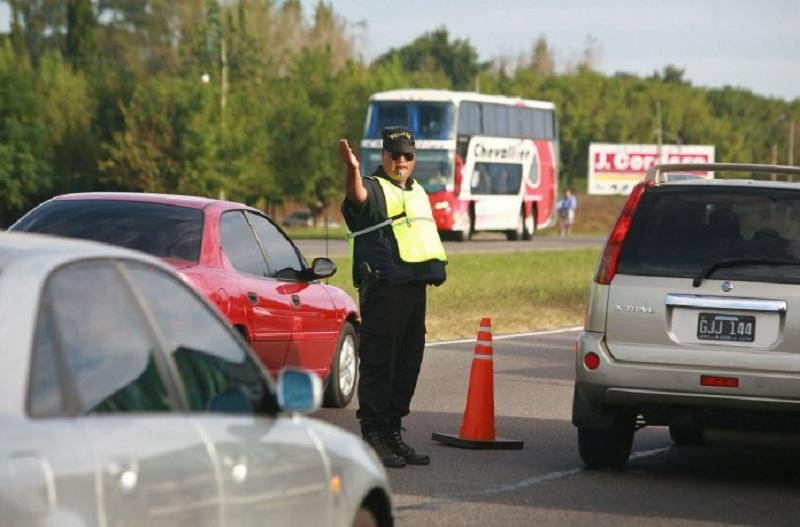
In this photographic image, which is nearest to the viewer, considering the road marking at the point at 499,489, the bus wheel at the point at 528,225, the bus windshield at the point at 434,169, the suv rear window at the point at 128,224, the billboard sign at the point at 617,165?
the road marking at the point at 499,489

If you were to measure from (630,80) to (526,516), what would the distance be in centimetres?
16724

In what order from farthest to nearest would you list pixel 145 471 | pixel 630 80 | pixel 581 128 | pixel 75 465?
pixel 630 80, pixel 581 128, pixel 145 471, pixel 75 465

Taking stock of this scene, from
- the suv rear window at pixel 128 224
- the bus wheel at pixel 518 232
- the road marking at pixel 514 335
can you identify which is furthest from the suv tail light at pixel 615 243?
the bus wheel at pixel 518 232

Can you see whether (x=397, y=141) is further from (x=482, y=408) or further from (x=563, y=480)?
(x=563, y=480)

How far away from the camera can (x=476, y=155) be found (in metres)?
60.7

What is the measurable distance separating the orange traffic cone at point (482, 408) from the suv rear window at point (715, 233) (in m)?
1.65

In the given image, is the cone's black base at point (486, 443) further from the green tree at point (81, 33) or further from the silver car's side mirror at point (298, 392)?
the green tree at point (81, 33)

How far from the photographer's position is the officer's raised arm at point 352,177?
10.9 m

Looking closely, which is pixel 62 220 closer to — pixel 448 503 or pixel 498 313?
pixel 448 503

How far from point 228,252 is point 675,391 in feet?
10.3

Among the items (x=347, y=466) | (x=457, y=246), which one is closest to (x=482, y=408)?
(x=347, y=466)

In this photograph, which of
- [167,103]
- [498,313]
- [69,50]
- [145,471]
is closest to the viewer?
[145,471]

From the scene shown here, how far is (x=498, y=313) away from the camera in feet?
92.2

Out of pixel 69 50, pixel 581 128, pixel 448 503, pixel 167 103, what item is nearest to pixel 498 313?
pixel 448 503
